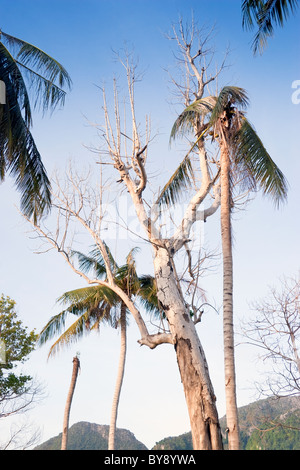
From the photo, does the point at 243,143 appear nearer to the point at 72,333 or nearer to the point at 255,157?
the point at 255,157

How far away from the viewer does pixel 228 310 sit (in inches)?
273

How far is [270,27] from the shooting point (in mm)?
8141

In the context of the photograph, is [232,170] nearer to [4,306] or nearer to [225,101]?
[225,101]

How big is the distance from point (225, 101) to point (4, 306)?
12173 mm

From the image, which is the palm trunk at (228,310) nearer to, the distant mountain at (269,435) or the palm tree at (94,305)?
the palm tree at (94,305)

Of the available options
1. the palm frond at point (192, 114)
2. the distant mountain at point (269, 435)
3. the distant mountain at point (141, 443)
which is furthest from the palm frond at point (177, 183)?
the distant mountain at point (141, 443)

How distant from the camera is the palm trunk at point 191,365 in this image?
7344 mm

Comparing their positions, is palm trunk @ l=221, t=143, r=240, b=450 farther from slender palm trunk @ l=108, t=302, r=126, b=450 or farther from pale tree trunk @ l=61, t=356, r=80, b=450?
pale tree trunk @ l=61, t=356, r=80, b=450

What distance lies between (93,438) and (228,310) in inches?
1624

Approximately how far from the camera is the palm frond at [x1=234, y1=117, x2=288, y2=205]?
853 centimetres

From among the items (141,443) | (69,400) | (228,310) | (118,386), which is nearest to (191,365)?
(228,310)

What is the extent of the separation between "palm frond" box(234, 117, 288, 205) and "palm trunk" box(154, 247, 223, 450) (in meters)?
2.26

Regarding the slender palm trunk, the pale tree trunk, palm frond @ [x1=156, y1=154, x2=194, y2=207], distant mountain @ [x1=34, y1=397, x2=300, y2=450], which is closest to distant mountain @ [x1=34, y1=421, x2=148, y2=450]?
distant mountain @ [x1=34, y1=397, x2=300, y2=450]
